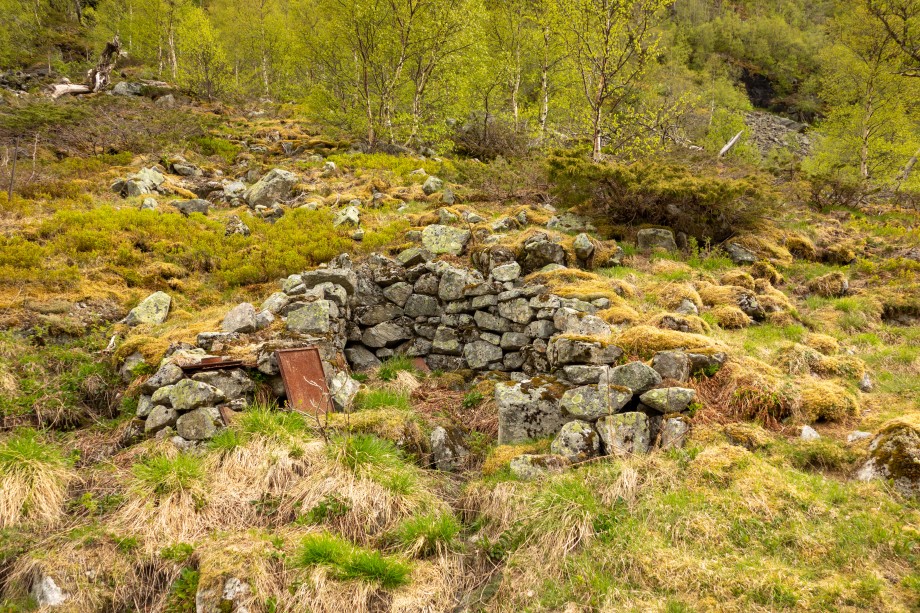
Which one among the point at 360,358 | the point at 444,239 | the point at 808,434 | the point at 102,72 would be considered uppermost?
the point at 102,72

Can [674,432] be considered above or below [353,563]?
above

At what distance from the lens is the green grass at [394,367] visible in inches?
316

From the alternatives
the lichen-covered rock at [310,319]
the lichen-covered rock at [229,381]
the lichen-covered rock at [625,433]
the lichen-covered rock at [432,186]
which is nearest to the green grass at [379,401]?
the lichen-covered rock at [310,319]

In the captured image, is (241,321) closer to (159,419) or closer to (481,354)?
(159,419)

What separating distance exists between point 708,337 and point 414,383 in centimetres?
455

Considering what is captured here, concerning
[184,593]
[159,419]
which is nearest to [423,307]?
[159,419]

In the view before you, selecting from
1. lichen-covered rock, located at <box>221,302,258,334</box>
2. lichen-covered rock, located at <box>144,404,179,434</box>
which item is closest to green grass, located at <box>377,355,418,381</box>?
lichen-covered rock, located at <box>221,302,258,334</box>

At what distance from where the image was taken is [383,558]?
4281mm

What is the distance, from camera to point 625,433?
510 centimetres

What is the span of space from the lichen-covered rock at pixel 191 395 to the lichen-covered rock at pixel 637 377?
4.97 metres

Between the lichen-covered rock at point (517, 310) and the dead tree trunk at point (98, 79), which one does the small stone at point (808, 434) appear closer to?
the lichen-covered rock at point (517, 310)

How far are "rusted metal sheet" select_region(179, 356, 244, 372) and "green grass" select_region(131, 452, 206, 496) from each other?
133 centimetres

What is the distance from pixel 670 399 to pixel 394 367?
4697 millimetres

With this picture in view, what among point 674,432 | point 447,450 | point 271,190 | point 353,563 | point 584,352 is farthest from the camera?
point 271,190
